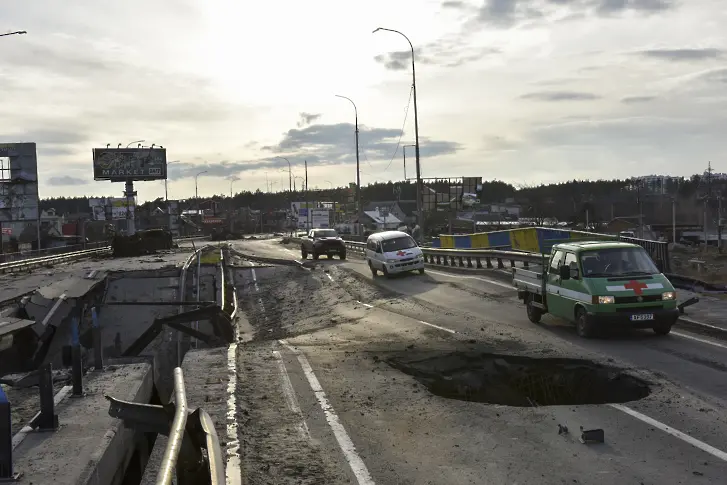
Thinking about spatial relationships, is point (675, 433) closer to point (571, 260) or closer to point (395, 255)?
point (571, 260)

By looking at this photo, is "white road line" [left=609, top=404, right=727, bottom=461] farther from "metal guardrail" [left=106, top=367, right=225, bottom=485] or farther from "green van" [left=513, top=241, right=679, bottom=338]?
"green van" [left=513, top=241, right=679, bottom=338]

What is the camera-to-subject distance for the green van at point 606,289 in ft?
46.0

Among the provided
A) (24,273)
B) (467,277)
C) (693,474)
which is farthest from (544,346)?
(24,273)

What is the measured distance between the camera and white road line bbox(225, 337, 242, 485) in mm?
6463

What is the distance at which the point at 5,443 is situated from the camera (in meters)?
7.28

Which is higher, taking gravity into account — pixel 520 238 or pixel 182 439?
pixel 520 238

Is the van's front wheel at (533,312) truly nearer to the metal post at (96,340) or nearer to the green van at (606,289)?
the green van at (606,289)

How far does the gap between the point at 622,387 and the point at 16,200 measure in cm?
5661

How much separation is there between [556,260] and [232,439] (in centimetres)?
1000

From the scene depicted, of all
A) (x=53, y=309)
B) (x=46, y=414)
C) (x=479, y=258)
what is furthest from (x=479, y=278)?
(x=46, y=414)

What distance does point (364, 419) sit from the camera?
29.6ft

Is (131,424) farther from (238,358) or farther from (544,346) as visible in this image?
(544,346)

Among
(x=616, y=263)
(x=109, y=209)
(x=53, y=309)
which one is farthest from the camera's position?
(x=109, y=209)

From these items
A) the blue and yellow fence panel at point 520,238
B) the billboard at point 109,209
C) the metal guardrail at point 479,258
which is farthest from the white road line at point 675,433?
the billboard at point 109,209
